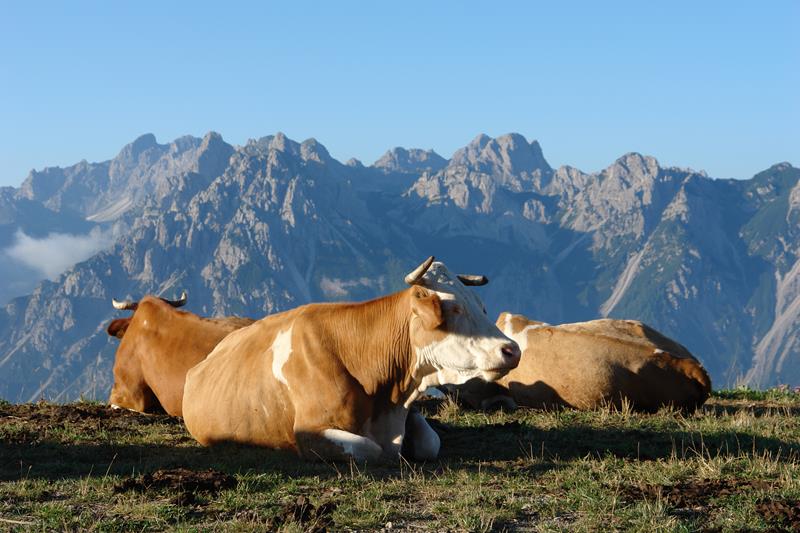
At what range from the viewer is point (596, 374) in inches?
608

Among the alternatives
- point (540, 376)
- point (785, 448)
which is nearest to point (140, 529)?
point (785, 448)

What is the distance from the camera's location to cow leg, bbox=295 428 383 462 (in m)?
10.7

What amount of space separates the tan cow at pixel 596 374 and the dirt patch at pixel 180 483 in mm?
7283

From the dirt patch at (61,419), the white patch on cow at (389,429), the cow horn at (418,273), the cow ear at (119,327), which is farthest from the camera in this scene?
the cow ear at (119,327)

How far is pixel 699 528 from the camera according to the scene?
7797 mm

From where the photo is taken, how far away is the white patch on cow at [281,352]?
38.0 ft

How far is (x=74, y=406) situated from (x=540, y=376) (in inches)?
305

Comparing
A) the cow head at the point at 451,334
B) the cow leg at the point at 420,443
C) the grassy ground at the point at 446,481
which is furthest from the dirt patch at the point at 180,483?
the cow head at the point at 451,334

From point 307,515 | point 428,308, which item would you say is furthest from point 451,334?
point 307,515

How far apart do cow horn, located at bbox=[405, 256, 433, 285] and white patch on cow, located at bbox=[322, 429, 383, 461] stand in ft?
5.96

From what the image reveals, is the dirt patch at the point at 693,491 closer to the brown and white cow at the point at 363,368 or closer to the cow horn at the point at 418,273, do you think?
the brown and white cow at the point at 363,368

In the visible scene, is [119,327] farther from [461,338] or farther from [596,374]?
[461,338]

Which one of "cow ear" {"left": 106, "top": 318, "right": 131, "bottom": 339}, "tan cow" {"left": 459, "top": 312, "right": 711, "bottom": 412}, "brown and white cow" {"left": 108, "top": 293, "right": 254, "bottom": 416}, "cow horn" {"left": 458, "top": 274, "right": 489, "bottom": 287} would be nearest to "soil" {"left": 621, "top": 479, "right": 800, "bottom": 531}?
"cow horn" {"left": 458, "top": 274, "right": 489, "bottom": 287}

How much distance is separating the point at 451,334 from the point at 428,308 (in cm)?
39
